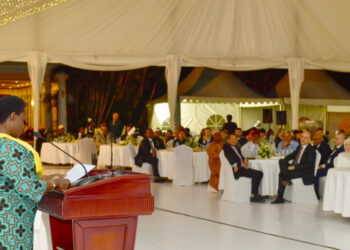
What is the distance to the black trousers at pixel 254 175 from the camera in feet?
32.6

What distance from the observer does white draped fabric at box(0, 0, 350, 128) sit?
14367 millimetres

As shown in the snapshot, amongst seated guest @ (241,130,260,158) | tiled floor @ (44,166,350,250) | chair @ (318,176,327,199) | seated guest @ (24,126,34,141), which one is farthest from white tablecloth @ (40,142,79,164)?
Answer: chair @ (318,176,327,199)

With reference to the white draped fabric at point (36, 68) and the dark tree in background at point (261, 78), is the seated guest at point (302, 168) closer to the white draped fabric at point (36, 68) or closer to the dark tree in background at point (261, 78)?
the white draped fabric at point (36, 68)

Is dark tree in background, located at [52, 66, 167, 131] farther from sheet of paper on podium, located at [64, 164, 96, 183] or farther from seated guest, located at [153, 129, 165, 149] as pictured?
sheet of paper on podium, located at [64, 164, 96, 183]

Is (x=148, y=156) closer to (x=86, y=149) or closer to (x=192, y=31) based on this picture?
(x=86, y=149)

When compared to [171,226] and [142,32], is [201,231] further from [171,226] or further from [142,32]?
[142,32]

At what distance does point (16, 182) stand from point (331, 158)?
7462mm

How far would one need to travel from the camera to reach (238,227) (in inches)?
292

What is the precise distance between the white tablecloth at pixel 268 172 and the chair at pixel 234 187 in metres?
0.27

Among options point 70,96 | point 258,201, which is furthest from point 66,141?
point 258,201

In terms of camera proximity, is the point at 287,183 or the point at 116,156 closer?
the point at 287,183

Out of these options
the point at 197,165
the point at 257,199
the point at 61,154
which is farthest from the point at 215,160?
the point at 61,154

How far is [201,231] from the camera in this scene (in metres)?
7.16

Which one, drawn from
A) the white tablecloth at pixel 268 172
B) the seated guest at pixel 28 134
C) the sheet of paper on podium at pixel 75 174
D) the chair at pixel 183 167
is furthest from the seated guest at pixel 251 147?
the seated guest at pixel 28 134
